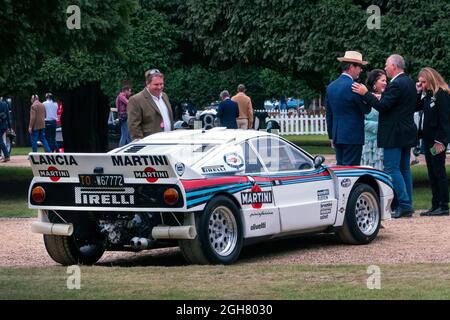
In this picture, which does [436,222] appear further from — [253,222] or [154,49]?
[154,49]

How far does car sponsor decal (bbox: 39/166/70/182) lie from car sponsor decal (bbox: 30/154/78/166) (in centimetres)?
8

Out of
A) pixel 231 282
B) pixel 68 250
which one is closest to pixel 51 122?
pixel 68 250

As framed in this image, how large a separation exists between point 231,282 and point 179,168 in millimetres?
1447

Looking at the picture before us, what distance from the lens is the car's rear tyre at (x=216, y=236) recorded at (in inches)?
447

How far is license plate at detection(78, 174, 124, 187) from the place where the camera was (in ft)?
37.6

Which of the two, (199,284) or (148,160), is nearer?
(199,284)

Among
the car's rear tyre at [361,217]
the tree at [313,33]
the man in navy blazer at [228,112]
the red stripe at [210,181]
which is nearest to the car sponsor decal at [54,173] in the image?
the red stripe at [210,181]

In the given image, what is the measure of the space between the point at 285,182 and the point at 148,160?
6.55 ft

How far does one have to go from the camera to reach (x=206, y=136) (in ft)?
41.4

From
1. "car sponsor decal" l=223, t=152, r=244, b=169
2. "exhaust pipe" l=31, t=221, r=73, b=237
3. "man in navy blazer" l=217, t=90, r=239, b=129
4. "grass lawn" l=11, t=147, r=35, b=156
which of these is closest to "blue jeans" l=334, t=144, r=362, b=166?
"car sponsor decal" l=223, t=152, r=244, b=169

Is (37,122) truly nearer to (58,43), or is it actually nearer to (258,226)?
(58,43)

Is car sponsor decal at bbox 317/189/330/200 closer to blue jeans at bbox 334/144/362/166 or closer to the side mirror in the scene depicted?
the side mirror
